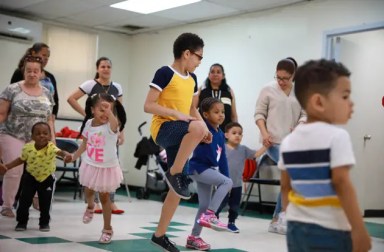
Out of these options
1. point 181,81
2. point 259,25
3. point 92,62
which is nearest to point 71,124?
point 92,62

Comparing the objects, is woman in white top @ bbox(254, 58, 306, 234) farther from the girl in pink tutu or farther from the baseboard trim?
the baseboard trim

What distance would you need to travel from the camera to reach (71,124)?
27.3 feet

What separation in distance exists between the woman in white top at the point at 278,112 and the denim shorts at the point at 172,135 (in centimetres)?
160

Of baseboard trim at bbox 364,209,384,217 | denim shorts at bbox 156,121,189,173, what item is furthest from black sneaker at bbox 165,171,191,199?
baseboard trim at bbox 364,209,384,217

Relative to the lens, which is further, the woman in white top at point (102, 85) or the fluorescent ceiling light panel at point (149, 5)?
the fluorescent ceiling light panel at point (149, 5)

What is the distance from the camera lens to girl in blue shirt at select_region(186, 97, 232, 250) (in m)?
3.34

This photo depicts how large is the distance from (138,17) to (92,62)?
50.3 inches

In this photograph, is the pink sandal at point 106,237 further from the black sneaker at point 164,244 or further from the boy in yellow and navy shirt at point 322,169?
the boy in yellow and navy shirt at point 322,169

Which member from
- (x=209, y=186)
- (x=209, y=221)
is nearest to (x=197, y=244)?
(x=209, y=221)

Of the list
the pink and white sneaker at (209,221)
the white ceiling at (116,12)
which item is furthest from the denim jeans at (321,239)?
the white ceiling at (116,12)

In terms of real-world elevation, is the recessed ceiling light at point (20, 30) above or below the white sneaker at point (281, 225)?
above

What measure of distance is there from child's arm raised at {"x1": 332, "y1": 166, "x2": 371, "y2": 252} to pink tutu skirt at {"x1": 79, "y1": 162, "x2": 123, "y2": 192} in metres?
2.29

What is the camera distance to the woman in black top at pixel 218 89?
5.47 metres

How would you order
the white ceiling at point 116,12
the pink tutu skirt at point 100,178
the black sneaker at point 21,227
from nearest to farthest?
the pink tutu skirt at point 100,178, the black sneaker at point 21,227, the white ceiling at point 116,12
